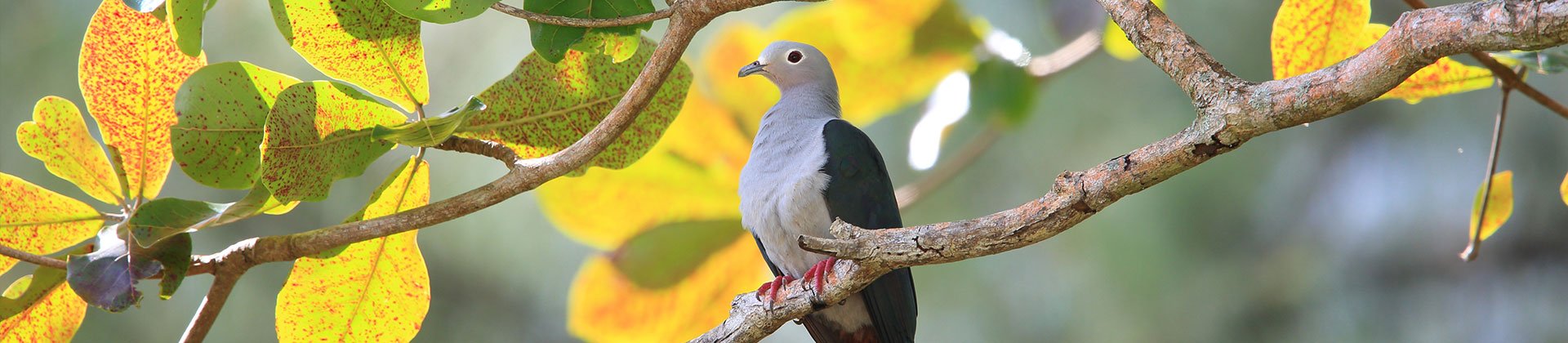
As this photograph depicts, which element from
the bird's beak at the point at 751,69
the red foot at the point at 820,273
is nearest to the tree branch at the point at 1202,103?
the red foot at the point at 820,273

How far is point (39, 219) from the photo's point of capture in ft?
4.20

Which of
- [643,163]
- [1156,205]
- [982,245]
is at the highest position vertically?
[1156,205]

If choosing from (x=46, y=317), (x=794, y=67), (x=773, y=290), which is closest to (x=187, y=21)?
(x=46, y=317)

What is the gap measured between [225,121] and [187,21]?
118 mm

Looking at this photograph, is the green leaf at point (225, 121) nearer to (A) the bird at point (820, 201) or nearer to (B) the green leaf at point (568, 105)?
(B) the green leaf at point (568, 105)

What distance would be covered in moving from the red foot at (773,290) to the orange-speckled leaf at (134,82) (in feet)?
2.21

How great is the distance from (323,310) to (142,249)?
23 centimetres

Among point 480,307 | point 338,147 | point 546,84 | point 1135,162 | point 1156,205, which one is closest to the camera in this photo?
point 1135,162

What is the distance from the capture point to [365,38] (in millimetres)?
1212

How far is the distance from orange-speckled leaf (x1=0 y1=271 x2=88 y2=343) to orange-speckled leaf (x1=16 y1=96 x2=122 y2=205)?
0.40 ft

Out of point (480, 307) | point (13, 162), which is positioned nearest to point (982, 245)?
point (480, 307)

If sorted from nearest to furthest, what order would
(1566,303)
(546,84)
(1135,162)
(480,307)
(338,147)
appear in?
1. (1135,162)
2. (338,147)
3. (546,84)
4. (1566,303)
5. (480,307)

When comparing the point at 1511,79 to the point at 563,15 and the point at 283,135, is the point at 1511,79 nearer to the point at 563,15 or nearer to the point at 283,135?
the point at 563,15

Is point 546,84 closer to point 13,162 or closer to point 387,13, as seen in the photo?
point 387,13
